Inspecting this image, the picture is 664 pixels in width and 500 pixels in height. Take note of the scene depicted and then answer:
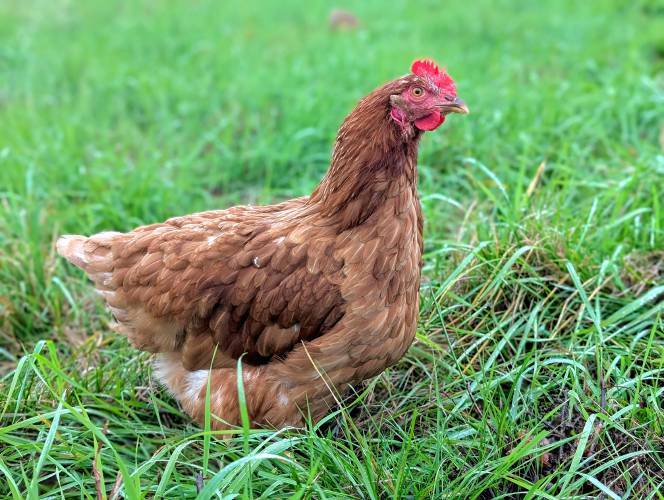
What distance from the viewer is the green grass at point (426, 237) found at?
224cm

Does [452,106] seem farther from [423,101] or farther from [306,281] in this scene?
[306,281]

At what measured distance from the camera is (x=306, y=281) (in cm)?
243

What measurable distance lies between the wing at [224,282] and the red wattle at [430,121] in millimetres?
499

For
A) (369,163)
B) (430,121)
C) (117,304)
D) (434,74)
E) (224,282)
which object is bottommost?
(117,304)

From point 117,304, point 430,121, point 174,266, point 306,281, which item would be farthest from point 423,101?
point 117,304

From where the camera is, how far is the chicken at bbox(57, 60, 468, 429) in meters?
Result: 2.38

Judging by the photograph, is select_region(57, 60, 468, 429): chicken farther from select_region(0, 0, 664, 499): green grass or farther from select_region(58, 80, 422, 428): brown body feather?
select_region(0, 0, 664, 499): green grass

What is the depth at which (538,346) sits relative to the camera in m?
2.79

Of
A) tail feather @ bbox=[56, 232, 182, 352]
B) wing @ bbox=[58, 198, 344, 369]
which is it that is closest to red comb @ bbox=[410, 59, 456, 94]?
wing @ bbox=[58, 198, 344, 369]

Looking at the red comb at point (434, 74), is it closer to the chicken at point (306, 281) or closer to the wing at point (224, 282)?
the chicken at point (306, 281)

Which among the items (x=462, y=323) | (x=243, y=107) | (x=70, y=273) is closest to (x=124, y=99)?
(x=243, y=107)

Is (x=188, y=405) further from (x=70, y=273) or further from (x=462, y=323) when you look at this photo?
(x=70, y=273)

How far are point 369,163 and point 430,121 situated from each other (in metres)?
0.25

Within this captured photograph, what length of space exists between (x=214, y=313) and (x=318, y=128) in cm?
238
